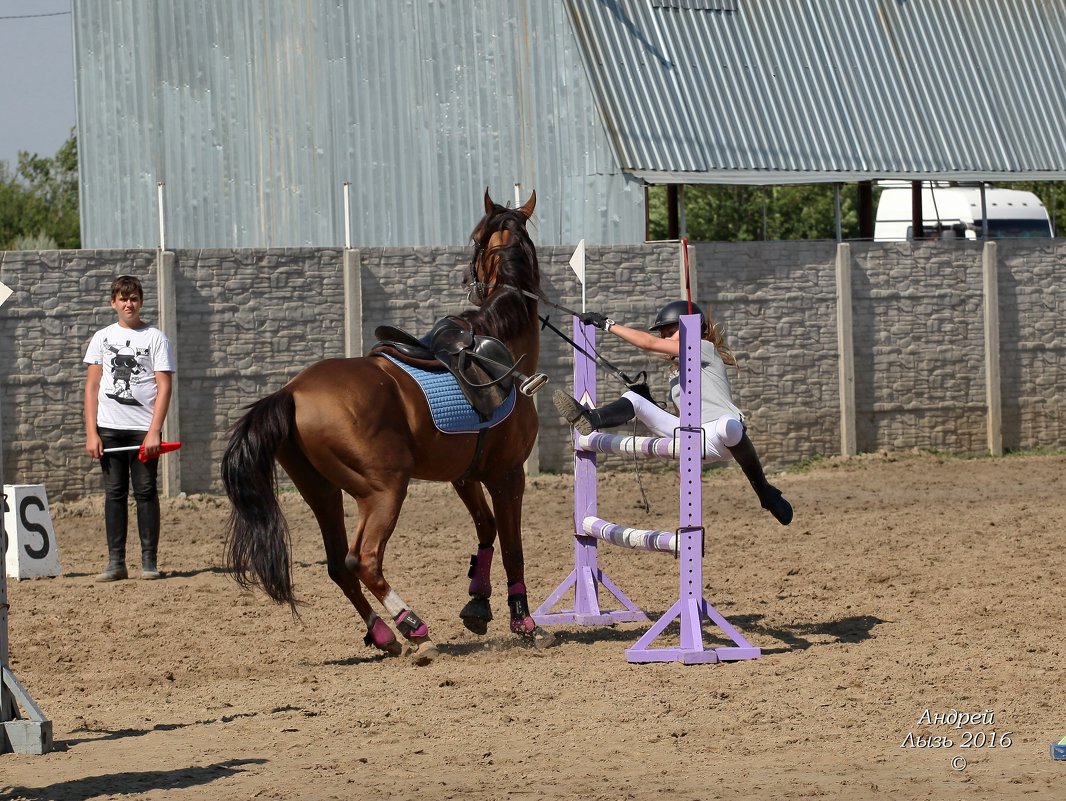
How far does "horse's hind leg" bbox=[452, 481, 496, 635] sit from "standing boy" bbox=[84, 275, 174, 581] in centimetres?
283

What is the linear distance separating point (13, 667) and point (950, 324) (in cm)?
1110

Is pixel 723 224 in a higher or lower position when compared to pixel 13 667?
higher

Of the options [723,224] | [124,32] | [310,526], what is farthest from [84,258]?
[723,224]

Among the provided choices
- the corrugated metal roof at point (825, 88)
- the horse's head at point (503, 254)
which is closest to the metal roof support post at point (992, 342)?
the corrugated metal roof at point (825, 88)

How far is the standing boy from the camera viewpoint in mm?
10180

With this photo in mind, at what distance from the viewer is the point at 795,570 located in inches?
392

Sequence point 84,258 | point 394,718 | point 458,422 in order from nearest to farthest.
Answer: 1. point 394,718
2. point 458,422
3. point 84,258

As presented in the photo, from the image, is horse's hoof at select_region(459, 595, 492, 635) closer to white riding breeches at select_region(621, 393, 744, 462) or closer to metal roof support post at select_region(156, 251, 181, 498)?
white riding breeches at select_region(621, 393, 744, 462)

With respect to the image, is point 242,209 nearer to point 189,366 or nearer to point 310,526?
point 189,366

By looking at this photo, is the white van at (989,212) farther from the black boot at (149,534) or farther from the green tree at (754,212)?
the black boot at (149,534)

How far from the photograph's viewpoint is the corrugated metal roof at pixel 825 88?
18.0 m

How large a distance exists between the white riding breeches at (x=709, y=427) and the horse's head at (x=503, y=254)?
2.88ft

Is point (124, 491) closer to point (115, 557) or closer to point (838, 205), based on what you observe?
point (115, 557)

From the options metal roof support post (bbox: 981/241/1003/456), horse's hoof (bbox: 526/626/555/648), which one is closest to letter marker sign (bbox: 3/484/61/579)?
horse's hoof (bbox: 526/626/555/648)
